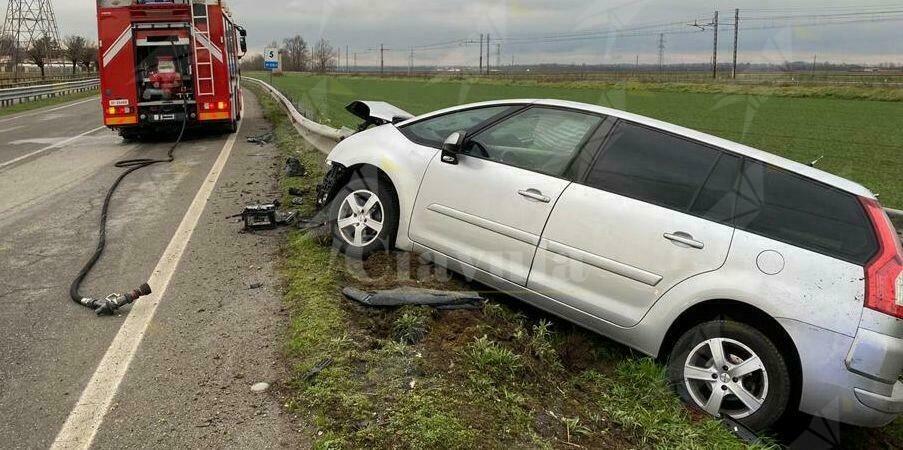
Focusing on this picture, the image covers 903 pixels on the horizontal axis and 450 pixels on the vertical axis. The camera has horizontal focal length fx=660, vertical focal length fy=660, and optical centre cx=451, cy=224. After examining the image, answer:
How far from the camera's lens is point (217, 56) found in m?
14.0

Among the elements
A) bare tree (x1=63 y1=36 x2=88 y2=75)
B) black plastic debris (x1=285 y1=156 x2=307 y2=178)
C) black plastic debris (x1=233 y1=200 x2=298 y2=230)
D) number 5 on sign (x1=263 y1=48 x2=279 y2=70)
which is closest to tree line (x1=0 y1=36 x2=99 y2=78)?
bare tree (x1=63 y1=36 x2=88 y2=75)

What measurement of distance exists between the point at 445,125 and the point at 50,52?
242 feet

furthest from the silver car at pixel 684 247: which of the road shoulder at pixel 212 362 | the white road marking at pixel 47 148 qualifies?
the white road marking at pixel 47 148

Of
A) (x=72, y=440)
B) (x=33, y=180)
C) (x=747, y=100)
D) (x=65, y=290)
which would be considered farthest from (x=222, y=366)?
(x=747, y=100)

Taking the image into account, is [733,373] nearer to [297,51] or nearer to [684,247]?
[684,247]

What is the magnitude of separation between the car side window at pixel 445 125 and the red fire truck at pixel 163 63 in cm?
1014

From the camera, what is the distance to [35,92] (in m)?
32.0

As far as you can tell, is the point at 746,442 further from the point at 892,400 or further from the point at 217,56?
the point at 217,56

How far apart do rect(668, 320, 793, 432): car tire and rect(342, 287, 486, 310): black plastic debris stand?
1393 millimetres

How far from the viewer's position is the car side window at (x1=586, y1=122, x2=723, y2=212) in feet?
12.6

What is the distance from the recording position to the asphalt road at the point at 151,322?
3.15 m

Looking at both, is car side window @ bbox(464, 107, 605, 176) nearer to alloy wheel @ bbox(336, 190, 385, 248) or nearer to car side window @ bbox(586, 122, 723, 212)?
car side window @ bbox(586, 122, 723, 212)

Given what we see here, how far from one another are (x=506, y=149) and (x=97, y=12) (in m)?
12.0

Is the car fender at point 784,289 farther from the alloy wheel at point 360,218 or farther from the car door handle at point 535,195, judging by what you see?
the alloy wheel at point 360,218
